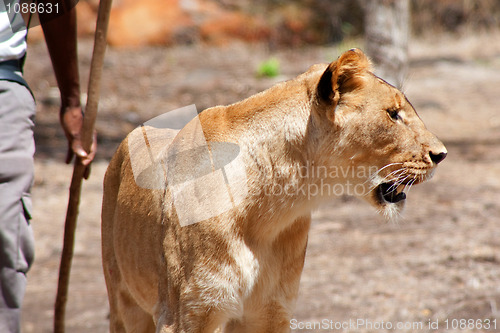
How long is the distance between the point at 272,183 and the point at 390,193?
1.69 ft

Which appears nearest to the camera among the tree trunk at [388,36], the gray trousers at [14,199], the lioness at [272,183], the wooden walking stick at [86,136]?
the gray trousers at [14,199]

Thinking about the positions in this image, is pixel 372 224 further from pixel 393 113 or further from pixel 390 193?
pixel 393 113

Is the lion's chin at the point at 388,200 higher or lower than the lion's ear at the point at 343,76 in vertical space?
lower

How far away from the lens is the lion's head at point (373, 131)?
8.15ft

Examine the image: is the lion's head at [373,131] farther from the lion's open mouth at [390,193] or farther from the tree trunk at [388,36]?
the tree trunk at [388,36]

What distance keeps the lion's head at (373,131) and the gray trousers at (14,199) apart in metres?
1.11

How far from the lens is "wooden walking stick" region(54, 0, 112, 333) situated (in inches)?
115

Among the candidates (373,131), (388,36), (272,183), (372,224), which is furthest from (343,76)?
(388,36)

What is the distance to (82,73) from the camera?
10406mm

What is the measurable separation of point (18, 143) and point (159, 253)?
2.23ft

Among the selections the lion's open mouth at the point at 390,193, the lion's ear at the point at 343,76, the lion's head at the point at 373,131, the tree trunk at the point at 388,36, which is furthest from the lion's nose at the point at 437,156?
the tree trunk at the point at 388,36

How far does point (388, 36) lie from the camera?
6.10 meters

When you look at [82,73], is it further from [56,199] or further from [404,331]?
[404,331]

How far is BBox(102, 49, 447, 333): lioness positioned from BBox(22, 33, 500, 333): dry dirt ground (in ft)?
4.61
